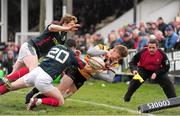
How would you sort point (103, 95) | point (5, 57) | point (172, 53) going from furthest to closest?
1. point (5, 57)
2. point (172, 53)
3. point (103, 95)

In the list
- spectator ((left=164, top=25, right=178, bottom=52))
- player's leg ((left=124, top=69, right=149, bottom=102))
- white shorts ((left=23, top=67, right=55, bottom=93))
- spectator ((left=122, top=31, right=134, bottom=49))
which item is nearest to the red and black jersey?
player's leg ((left=124, top=69, right=149, bottom=102))

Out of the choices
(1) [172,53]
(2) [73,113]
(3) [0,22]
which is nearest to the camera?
(2) [73,113]

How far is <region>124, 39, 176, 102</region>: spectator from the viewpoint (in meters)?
14.3

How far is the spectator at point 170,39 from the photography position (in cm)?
1934

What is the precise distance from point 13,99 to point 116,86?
18.9 feet

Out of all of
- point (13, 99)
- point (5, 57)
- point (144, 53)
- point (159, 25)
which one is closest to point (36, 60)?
point (13, 99)

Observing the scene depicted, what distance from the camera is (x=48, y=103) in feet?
40.4

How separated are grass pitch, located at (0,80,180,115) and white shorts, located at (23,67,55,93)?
469 mm

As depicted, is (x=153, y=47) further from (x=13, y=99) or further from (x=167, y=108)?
(x=13, y=99)

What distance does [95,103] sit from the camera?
14203 millimetres

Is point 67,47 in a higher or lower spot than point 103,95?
higher

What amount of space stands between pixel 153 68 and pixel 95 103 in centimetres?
150

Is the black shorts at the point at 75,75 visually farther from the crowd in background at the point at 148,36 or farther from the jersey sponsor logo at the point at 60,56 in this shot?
the crowd in background at the point at 148,36

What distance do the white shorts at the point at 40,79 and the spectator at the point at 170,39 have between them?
780 centimetres
